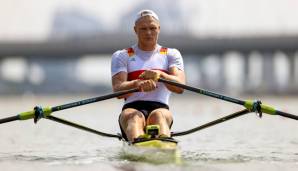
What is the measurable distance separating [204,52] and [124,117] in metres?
114

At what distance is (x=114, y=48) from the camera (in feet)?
416

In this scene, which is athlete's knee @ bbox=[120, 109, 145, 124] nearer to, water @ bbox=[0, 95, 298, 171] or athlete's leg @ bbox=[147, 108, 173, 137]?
athlete's leg @ bbox=[147, 108, 173, 137]

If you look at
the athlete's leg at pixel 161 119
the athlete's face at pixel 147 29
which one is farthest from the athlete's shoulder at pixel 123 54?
the athlete's leg at pixel 161 119

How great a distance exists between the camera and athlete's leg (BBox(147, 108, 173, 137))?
12688mm

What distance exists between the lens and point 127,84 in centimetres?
1330

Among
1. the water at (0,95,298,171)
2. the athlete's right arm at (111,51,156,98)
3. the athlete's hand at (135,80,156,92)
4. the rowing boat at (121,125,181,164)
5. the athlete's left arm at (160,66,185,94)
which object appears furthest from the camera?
the athlete's left arm at (160,66,185,94)

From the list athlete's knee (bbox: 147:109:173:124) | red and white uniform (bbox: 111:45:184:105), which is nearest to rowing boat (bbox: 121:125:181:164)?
athlete's knee (bbox: 147:109:173:124)

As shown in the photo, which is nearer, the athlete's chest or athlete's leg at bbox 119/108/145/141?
athlete's leg at bbox 119/108/145/141

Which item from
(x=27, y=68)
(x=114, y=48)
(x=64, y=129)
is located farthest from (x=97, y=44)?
(x=64, y=129)

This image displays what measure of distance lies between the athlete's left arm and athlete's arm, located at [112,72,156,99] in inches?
17.2

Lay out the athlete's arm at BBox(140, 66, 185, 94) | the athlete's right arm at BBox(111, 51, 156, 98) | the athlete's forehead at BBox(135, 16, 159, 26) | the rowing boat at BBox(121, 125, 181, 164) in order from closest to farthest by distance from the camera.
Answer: the rowing boat at BBox(121, 125, 181, 164) < the athlete's arm at BBox(140, 66, 185, 94) < the athlete's right arm at BBox(111, 51, 156, 98) < the athlete's forehead at BBox(135, 16, 159, 26)

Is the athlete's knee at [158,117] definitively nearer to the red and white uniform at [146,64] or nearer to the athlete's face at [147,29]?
the red and white uniform at [146,64]

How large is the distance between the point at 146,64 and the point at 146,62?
40mm

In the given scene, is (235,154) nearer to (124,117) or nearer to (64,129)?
(124,117)
